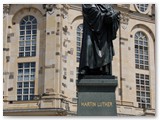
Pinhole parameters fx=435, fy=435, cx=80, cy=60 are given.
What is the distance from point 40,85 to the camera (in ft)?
81.7

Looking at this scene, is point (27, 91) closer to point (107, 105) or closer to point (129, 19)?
point (129, 19)

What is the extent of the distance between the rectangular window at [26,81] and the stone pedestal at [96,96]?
15967mm

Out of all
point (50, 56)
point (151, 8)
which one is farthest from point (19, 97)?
point (151, 8)

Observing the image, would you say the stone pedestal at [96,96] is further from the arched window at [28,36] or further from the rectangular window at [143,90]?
the rectangular window at [143,90]

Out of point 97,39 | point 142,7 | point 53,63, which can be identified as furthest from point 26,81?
point 97,39

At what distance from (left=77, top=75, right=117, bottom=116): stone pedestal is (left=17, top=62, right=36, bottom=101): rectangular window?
52.4 feet

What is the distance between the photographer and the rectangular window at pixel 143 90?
89.7ft

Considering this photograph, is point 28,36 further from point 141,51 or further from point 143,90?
point 143,90

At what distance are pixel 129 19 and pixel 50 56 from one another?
6.56 meters

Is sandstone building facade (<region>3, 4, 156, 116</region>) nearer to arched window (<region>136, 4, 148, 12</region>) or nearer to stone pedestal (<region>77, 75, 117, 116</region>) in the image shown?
arched window (<region>136, 4, 148, 12</region>)

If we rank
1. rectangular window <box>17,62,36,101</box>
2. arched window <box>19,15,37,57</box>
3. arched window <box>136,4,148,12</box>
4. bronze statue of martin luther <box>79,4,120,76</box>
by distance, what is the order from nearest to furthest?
1. bronze statue of martin luther <box>79,4,120,76</box>
2. rectangular window <box>17,62,36,101</box>
3. arched window <box>19,15,37,57</box>
4. arched window <box>136,4,148,12</box>

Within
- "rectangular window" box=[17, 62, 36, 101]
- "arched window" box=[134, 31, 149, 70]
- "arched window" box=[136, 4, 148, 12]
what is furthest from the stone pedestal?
"arched window" box=[136, 4, 148, 12]

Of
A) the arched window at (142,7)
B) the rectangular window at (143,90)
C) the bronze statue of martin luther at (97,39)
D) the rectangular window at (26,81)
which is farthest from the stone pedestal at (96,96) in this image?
the arched window at (142,7)

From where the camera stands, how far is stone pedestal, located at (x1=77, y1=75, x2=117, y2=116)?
29.2 ft
